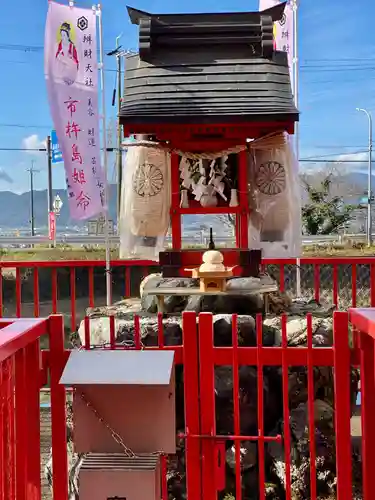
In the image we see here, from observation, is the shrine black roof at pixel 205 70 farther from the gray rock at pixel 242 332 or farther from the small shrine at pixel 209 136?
the gray rock at pixel 242 332

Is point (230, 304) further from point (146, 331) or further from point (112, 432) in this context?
point (112, 432)

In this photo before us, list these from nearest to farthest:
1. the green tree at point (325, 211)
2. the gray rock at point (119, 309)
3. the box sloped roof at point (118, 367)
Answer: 1. the box sloped roof at point (118, 367)
2. the gray rock at point (119, 309)
3. the green tree at point (325, 211)

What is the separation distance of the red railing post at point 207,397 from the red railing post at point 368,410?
728 millimetres

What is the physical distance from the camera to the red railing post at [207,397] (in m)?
2.62

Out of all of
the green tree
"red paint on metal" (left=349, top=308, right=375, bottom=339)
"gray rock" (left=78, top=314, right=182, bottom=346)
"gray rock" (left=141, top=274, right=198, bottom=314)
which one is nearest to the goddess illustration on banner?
"gray rock" (left=141, top=274, right=198, bottom=314)

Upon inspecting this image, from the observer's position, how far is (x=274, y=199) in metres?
5.29

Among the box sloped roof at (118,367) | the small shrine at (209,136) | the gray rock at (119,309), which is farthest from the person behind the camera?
the gray rock at (119,309)

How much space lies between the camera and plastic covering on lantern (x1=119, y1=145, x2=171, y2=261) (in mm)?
5383

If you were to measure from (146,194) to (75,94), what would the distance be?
2.96 meters

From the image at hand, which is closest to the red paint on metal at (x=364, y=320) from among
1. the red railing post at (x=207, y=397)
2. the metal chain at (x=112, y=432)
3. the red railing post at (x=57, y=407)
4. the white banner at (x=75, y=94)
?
the red railing post at (x=207, y=397)

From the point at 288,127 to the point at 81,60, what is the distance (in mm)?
3934

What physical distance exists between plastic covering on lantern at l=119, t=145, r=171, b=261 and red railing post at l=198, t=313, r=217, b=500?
2.89m

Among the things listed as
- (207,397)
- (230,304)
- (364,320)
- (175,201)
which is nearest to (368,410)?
(364,320)

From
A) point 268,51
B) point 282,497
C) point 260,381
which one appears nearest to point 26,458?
point 260,381
